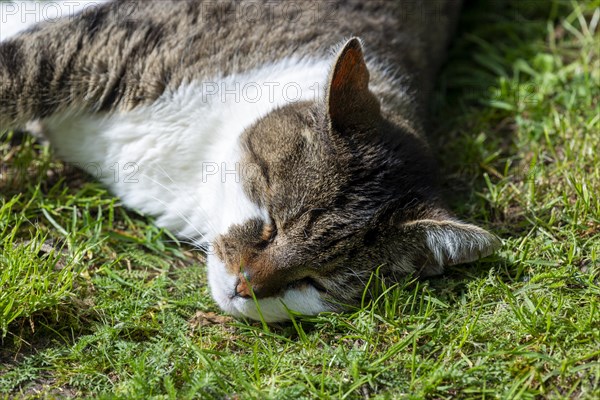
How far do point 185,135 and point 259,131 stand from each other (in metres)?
0.47

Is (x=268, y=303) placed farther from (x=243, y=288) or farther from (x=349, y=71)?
(x=349, y=71)

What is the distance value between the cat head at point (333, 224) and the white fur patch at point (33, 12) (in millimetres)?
1380

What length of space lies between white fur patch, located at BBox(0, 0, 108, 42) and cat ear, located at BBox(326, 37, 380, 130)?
4.92 feet

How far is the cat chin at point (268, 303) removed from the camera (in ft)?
9.94

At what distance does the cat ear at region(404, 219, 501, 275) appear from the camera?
3029 millimetres

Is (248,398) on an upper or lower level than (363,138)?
lower

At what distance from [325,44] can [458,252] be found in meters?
1.48

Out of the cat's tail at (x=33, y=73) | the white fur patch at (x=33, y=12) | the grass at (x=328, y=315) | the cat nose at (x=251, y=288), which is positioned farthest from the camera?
the white fur patch at (x=33, y=12)

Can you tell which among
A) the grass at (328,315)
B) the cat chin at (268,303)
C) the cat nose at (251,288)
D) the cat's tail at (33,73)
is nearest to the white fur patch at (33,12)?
the cat's tail at (33,73)

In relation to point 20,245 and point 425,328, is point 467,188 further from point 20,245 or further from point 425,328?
point 20,245

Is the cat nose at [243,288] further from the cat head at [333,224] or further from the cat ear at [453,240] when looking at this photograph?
the cat ear at [453,240]

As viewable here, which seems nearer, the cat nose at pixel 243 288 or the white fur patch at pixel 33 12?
the cat nose at pixel 243 288

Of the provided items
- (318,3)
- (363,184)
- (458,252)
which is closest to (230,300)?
(363,184)

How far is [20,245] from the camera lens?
3309 mm
